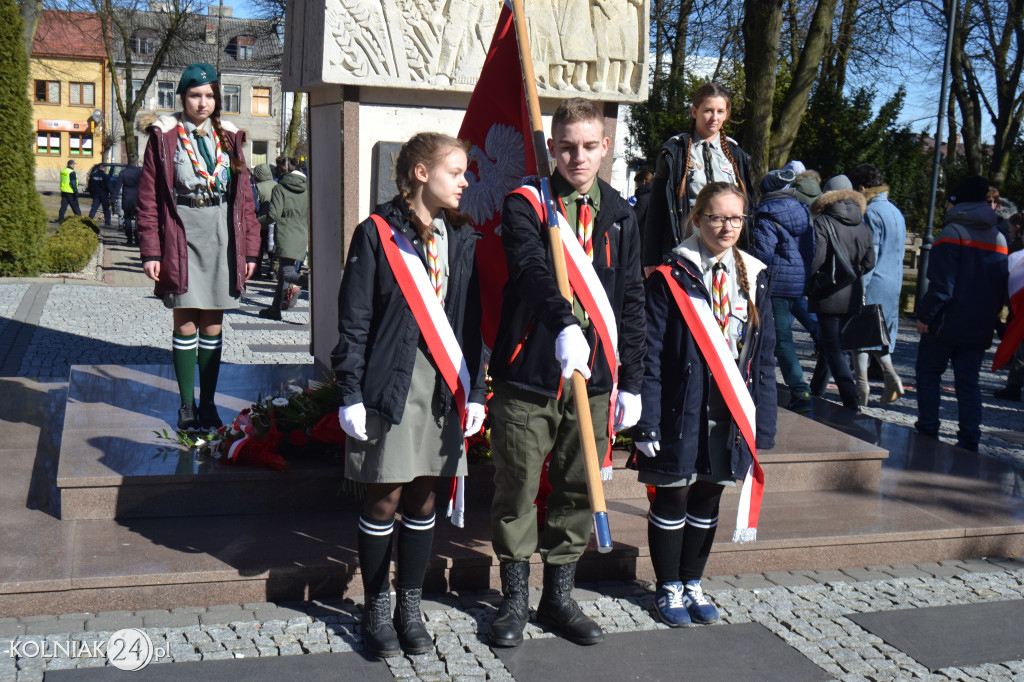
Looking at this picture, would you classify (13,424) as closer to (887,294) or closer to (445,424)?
(445,424)

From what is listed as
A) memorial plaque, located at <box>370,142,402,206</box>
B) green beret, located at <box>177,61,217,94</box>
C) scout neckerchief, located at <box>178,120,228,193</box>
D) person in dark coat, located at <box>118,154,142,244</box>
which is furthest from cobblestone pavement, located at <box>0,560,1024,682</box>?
person in dark coat, located at <box>118,154,142,244</box>

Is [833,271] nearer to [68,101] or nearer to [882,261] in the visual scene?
[882,261]

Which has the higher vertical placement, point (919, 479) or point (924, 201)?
point (924, 201)

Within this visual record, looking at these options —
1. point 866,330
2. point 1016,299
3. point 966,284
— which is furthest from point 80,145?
point 1016,299

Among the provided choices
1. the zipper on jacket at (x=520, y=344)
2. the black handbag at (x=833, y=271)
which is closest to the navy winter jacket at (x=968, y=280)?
the black handbag at (x=833, y=271)

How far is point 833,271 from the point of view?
317 inches

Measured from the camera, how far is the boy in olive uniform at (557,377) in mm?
3793

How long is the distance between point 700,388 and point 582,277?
2.31ft

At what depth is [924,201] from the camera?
86.5ft

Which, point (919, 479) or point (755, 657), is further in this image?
point (919, 479)

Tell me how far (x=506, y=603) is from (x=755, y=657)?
0.94 m

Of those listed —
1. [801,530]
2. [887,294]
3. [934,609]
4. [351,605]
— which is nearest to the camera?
[351,605]

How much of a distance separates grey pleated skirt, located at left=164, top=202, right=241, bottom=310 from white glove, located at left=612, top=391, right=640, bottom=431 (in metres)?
2.55

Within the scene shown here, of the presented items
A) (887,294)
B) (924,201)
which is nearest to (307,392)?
(887,294)
